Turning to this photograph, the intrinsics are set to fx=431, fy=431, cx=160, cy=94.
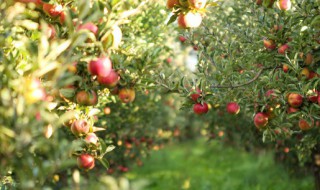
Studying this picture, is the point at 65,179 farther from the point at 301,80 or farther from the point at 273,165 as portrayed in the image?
the point at 273,165

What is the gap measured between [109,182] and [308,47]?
2522 millimetres

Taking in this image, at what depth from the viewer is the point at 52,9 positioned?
2.99m

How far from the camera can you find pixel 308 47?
3.85 metres

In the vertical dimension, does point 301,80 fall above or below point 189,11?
below

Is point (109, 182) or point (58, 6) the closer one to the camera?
point (109, 182)

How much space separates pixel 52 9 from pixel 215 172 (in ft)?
32.4

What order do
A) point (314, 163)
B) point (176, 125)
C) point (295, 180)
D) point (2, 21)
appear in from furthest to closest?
point (176, 125) < point (295, 180) < point (314, 163) < point (2, 21)

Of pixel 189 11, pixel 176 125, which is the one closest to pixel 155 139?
pixel 176 125

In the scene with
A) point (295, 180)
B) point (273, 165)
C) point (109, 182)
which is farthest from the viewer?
point (273, 165)

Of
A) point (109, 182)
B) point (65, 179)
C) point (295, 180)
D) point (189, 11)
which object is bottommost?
point (295, 180)

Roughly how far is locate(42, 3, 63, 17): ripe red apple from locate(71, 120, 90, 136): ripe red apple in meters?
0.83

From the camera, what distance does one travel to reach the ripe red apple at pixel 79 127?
3.31 m

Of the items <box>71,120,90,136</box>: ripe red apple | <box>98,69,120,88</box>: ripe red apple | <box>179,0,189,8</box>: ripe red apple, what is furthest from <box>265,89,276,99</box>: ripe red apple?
<box>71,120,90,136</box>: ripe red apple

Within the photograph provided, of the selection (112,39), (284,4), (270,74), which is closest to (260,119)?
(270,74)
